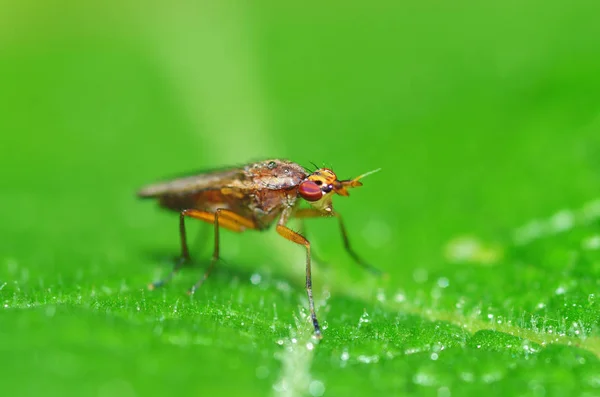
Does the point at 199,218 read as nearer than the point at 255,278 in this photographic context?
No

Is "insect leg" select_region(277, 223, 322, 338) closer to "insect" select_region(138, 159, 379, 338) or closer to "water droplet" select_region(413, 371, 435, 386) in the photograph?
"insect" select_region(138, 159, 379, 338)

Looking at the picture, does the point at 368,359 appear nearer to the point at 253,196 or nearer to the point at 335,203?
the point at 253,196

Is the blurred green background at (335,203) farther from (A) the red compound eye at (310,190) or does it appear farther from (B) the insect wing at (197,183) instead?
(A) the red compound eye at (310,190)

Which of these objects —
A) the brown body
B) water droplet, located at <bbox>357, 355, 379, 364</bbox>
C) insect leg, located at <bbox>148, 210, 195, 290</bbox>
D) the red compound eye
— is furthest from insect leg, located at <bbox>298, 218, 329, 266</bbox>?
water droplet, located at <bbox>357, 355, 379, 364</bbox>

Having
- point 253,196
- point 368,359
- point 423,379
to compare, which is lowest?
point 423,379

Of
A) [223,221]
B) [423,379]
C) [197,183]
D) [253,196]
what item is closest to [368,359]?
[423,379]

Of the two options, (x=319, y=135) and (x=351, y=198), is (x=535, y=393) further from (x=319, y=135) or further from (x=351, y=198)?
(x=319, y=135)

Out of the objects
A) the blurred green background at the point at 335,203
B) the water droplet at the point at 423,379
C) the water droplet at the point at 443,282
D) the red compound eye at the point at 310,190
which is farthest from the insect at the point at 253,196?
the water droplet at the point at 423,379
